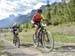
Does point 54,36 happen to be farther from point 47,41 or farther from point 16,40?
point 16,40

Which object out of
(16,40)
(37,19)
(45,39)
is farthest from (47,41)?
(16,40)

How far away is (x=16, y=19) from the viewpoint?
5145mm

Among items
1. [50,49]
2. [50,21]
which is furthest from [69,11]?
[50,49]

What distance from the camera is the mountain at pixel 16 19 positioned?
16.4 ft

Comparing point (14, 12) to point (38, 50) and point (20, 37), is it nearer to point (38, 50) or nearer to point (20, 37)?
point (20, 37)

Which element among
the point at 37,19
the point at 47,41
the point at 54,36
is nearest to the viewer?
the point at 37,19

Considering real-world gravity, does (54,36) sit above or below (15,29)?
below

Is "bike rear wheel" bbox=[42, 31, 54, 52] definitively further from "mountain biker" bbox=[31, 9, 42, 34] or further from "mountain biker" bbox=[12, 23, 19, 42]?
"mountain biker" bbox=[12, 23, 19, 42]

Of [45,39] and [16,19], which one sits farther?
[16,19]

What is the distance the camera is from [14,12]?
516 cm

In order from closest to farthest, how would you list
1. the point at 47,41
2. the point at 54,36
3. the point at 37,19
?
the point at 37,19 < the point at 47,41 < the point at 54,36

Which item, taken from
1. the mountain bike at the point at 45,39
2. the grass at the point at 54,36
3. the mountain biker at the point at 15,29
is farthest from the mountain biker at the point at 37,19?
the mountain biker at the point at 15,29

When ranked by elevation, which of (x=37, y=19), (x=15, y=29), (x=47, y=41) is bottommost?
(x=47, y=41)

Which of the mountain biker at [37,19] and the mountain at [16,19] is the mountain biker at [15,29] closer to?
the mountain at [16,19]
